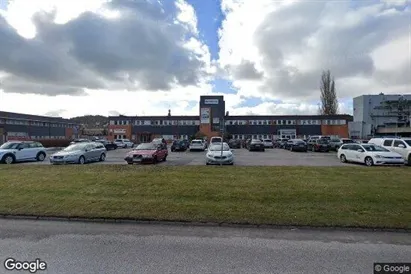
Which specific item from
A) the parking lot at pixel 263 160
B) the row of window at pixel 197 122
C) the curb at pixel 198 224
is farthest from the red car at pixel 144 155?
the row of window at pixel 197 122

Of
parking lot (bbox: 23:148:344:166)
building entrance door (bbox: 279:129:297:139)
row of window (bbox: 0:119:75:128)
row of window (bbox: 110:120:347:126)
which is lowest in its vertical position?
parking lot (bbox: 23:148:344:166)

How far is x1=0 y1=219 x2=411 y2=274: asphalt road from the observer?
13.3ft

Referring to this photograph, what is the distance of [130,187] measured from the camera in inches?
341

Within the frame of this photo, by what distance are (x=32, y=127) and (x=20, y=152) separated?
2136 inches

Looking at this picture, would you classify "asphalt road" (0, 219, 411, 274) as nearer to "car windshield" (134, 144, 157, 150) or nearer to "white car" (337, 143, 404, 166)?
"car windshield" (134, 144, 157, 150)

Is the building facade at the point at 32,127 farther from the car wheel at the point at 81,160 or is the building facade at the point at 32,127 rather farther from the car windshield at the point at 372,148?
Answer: the car windshield at the point at 372,148

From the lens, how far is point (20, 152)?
1872cm

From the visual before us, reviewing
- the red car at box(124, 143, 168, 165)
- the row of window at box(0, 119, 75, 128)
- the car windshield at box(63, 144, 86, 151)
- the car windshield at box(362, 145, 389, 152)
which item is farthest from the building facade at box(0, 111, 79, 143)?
the car windshield at box(362, 145, 389, 152)

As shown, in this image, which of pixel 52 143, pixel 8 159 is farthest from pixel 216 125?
pixel 8 159

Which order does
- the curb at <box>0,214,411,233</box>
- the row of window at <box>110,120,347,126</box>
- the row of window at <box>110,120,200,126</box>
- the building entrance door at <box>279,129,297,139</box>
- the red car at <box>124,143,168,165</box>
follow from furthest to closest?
the row of window at <box>110,120,200,126</box> < the row of window at <box>110,120,347,126</box> < the building entrance door at <box>279,129,297,139</box> < the red car at <box>124,143,168,165</box> < the curb at <box>0,214,411,233</box>

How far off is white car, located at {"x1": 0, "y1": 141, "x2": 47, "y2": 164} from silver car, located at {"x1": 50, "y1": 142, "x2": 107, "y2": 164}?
11.5ft

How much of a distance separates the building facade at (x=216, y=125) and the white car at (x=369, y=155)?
46.9 metres

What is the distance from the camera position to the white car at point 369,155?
16484mm

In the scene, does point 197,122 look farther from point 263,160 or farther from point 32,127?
point 263,160
